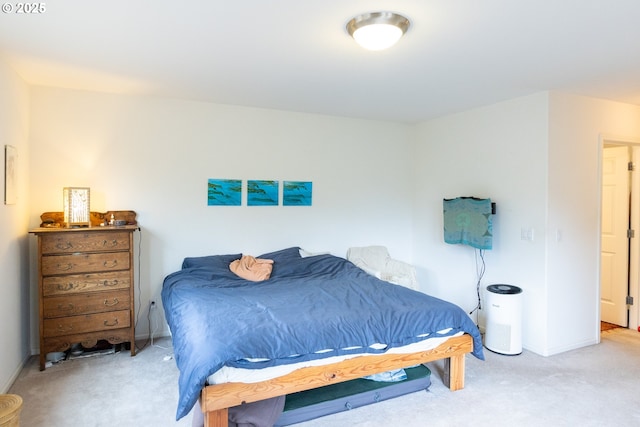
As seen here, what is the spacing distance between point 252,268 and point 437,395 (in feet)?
6.36

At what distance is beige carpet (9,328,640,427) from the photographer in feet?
7.67

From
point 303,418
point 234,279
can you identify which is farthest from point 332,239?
point 303,418

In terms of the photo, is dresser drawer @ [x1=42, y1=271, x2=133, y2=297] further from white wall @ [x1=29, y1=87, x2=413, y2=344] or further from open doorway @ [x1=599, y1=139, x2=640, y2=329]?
open doorway @ [x1=599, y1=139, x2=640, y2=329]

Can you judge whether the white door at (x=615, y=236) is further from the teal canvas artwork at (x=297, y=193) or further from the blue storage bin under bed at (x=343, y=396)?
the teal canvas artwork at (x=297, y=193)

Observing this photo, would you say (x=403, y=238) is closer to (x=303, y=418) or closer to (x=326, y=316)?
(x=326, y=316)

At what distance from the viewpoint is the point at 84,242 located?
3121 millimetres

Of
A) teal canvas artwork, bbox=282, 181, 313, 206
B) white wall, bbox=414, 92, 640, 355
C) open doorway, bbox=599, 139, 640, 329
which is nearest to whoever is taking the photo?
white wall, bbox=414, 92, 640, 355

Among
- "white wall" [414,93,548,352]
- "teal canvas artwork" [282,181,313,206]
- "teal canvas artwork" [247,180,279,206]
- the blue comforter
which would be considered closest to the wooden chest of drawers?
the blue comforter

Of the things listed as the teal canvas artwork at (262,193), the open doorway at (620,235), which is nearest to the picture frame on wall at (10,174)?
the teal canvas artwork at (262,193)

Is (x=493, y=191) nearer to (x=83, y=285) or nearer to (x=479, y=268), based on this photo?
(x=479, y=268)

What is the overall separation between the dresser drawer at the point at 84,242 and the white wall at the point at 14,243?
0.23 m

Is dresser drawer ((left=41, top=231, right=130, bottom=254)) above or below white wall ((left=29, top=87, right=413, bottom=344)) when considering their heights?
below

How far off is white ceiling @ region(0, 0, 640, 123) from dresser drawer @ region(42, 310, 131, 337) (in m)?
1.93

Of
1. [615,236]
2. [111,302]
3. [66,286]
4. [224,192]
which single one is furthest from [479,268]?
[66,286]
